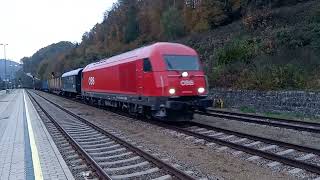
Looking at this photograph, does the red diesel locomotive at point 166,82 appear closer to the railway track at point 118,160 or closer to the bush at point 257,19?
the railway track at point 118,160

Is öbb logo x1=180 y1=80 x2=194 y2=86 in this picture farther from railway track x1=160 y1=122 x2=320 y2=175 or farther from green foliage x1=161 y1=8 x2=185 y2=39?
green foliage x1=161 y1=8 x2=185 y2=39

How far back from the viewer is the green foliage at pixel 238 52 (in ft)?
88.8

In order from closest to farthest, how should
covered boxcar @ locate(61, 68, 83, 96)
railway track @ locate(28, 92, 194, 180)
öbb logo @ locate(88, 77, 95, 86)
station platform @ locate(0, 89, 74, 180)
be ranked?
station platform @ locate(0, 89, 74, 180)
railway track @ locate(28, 92, 194, 180)
öbb logo @ locate(88, 77, 95, 86)
covered boxcar @ locate(61, 68, 83, 96)

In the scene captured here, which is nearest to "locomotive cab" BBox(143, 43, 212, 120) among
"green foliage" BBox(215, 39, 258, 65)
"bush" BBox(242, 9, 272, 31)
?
"green foliage" BBox(215, 39, 258, 65)

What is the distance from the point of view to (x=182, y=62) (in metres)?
17.3

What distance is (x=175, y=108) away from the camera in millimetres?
15805

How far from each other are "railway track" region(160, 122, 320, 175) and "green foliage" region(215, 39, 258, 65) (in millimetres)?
13060

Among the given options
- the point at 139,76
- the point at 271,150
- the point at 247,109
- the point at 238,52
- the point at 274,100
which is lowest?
the point at 271,150

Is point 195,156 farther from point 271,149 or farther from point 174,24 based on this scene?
point 174,24

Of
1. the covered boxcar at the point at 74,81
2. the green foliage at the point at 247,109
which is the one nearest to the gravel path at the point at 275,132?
the green foliage at the point at 247,109

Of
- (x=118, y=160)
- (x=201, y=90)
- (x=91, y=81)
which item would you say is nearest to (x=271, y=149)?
(x=118, y=160)

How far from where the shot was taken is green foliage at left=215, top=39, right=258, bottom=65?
1066 inches

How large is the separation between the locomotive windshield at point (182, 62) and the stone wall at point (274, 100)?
194 inches

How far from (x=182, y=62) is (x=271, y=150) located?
7082 millimetres
